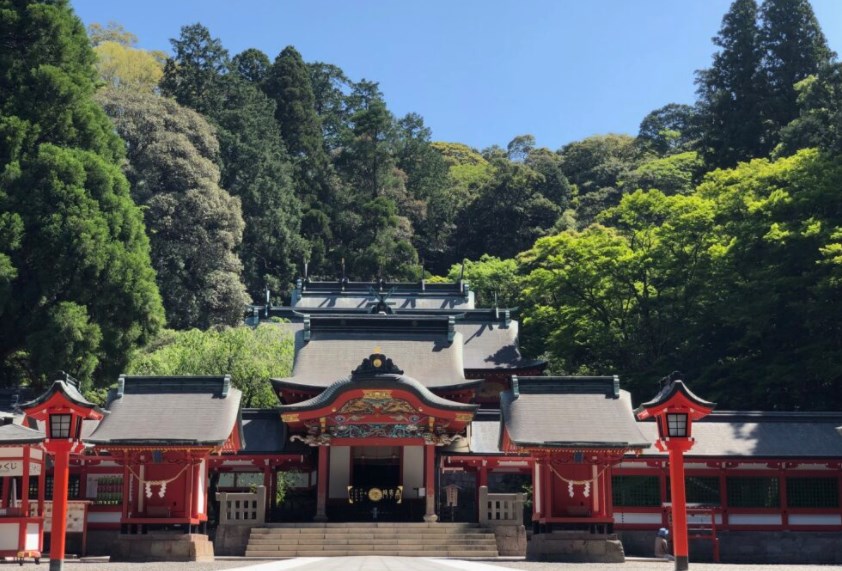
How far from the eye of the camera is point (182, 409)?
26672 millimetres

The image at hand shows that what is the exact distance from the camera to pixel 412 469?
1197 inches

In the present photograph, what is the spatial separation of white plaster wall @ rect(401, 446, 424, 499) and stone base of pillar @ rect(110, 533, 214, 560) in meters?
7.19

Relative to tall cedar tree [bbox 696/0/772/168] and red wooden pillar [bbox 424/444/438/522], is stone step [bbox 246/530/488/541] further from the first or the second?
tall cedar tree [bbox 696/0/772/168]

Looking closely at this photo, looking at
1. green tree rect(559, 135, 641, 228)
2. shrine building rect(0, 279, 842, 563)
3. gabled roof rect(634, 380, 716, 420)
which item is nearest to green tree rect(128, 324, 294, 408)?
shrine building rect(0, 279, 842, 563)

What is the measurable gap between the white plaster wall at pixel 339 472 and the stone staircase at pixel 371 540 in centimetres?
353

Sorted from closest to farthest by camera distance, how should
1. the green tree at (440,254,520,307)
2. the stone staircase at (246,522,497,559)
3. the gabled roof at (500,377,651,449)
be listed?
the gabled roof at (500,377,651,449), the stone staircase at (246,522,497,559), the green tree at (440,254,520,307)

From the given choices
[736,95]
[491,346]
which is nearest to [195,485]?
[491,346]

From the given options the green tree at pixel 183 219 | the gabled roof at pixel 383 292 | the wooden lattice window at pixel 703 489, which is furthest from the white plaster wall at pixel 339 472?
the green tree at pixel 183 219

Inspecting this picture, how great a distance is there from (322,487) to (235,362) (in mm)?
8394

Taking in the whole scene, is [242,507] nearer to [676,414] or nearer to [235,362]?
[235,362]

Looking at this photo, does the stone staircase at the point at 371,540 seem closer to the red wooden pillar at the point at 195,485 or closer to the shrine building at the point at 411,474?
the shrine building at the point at 411,474

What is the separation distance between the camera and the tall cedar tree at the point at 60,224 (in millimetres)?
31547

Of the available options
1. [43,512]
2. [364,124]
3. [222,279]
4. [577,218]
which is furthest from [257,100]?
[43,512]

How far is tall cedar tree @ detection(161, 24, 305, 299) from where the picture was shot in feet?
200
